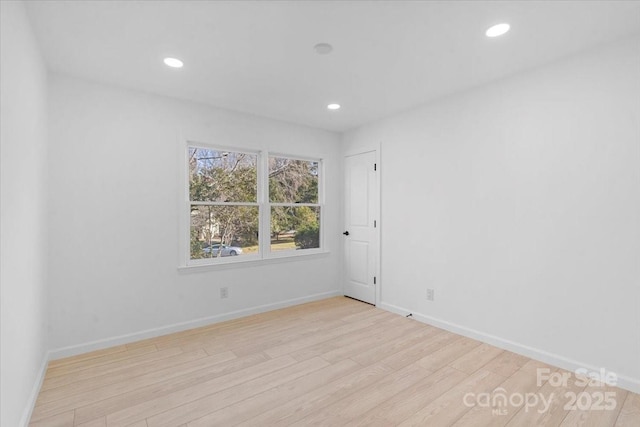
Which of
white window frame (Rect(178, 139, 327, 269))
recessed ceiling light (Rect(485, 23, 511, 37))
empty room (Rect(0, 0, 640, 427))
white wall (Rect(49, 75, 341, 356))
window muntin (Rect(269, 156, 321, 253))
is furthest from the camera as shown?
window muntin (Rect(269, 156, 321, 253))

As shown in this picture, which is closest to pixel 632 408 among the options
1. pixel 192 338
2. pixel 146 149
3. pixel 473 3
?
pixel 473 3

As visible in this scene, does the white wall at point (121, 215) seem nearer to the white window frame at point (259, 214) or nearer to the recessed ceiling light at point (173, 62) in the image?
the white window frame at point (259, 214)

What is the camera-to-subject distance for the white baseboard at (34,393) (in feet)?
6.06

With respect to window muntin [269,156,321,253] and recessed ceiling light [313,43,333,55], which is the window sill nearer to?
window muntin [269,156,321,253]

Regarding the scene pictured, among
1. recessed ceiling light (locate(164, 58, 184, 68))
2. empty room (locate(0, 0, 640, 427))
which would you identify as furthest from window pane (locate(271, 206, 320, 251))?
recessed ceiling light (locate(164, 58, 184, 68))

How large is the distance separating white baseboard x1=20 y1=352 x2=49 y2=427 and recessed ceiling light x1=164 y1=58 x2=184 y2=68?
2607mm

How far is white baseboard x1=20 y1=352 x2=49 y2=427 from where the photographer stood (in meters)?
1.85

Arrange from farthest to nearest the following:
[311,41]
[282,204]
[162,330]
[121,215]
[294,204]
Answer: [294,204] < [282,204] < [162,330] < [121,215] < [311,41]

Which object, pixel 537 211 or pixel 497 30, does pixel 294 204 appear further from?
pixel 497 30

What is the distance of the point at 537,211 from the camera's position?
106 inches

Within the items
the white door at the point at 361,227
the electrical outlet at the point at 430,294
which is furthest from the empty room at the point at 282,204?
the white door at the point at 361,227

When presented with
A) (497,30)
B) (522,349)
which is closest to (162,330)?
(522,349)

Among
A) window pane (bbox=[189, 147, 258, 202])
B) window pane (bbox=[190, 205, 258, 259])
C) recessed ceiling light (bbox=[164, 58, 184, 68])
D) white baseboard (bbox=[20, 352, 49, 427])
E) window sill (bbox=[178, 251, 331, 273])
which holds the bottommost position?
white baseboard (bbox=[20, 352, 49, 427])

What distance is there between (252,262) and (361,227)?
164 cm
